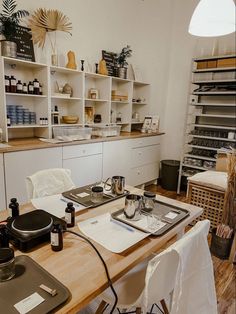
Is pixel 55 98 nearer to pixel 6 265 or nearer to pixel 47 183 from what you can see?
pixel 47 183

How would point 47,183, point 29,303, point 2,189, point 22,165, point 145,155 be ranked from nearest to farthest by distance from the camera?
point 29,303
point 47,183
point 2,189
point 22,165
point 145,155

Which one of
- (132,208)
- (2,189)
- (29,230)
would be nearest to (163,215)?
(132,208)

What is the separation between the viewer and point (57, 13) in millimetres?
2693

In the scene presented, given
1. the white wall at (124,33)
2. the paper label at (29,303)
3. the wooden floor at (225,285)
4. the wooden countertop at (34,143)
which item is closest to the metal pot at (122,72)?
the white wall at (124,33)

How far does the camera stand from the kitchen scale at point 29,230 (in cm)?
92

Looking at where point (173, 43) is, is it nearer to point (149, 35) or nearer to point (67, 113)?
point (149, 35)

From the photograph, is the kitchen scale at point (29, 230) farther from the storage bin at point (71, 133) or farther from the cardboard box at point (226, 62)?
the cardboard box at point (226, 62)

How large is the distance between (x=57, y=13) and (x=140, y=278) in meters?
2.86

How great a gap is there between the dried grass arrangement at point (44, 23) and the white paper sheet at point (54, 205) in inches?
81.7

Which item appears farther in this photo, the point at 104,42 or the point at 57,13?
the point at 104,42

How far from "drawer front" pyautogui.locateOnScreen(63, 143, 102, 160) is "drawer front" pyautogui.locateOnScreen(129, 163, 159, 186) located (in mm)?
860

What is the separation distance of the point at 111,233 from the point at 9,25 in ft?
7.55

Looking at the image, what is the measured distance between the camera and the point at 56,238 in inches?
36.1

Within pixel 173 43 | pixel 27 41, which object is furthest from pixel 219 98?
pixel 27 41
